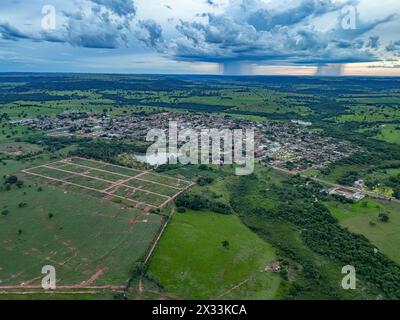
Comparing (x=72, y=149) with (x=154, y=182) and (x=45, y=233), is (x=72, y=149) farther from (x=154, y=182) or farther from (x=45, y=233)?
(x=45, y=233)

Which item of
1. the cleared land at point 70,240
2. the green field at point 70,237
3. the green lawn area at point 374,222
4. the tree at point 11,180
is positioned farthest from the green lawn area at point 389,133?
the tree at point 11,180

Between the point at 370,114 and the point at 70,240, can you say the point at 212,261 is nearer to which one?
the point at 70,240

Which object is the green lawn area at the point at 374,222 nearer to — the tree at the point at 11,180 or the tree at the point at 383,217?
the tree at the point at 383,217

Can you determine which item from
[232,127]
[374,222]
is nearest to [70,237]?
[374,222]

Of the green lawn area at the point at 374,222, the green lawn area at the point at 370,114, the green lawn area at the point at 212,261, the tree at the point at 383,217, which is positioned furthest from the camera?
the green lawn area at the point at 370,114

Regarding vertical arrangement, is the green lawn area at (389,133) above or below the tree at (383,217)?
above

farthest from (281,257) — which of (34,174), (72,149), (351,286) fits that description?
(72,149)

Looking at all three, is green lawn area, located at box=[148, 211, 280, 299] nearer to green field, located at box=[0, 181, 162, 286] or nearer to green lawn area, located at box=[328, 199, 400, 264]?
green field, located at box=[0, 181, 162, 286]
